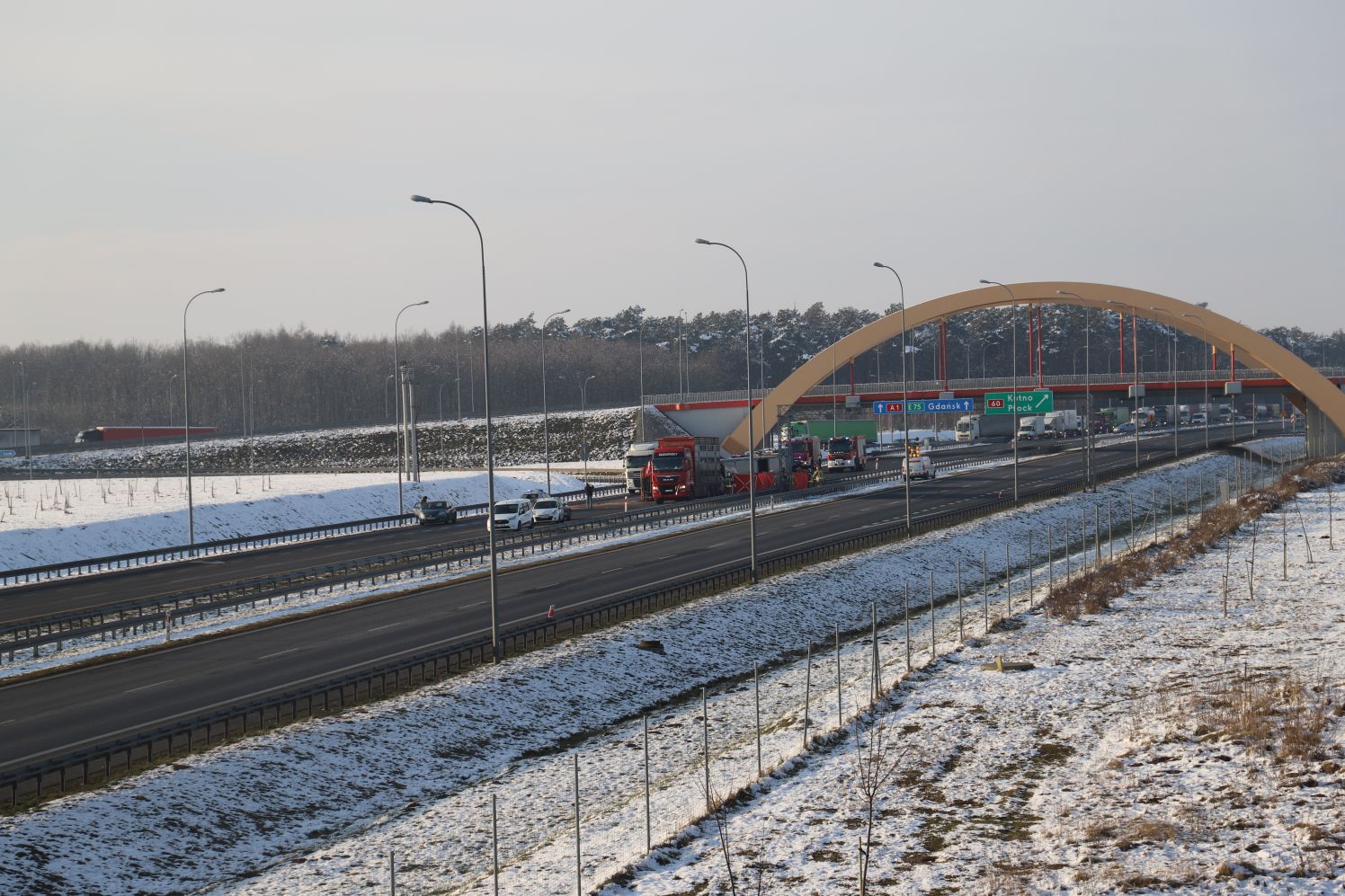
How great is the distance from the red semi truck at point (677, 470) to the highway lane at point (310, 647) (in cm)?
1613

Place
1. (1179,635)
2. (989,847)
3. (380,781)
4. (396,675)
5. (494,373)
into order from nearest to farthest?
1. (989,847)
2. (380,781)
3. (396,675)
4. (1179,635)
5. (494,373)

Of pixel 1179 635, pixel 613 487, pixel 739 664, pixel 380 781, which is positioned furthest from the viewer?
pixel 613 487

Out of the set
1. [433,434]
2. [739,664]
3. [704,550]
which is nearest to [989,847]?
[739,664]

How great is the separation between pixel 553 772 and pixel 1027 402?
71.8 metres

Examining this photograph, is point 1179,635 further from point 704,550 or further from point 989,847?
point 704,550

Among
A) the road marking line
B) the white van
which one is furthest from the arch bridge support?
the road marking line

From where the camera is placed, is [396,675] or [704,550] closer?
[396,675]

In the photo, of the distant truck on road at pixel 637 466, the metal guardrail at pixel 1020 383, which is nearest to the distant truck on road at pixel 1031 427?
the metal guardrail at pixel 1020 383

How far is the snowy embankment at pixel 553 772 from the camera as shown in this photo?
736 inches

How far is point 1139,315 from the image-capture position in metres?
99.8

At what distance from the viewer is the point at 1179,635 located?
3369cm

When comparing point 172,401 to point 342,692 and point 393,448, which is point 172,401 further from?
point 342,692

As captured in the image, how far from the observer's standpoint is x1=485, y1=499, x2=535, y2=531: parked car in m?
62.2

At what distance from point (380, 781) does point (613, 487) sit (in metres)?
62.8
